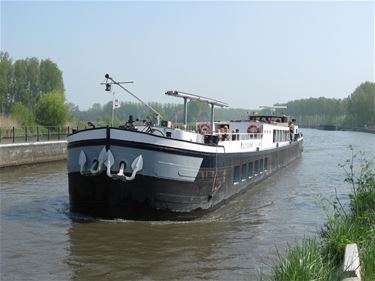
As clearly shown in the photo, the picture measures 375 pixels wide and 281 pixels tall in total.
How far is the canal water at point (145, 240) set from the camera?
893 centimetres

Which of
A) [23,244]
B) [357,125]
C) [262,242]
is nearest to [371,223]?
[262,242]

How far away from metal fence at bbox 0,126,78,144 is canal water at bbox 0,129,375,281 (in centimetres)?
1136

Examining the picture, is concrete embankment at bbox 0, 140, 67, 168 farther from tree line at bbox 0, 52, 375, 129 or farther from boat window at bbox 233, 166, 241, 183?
boat window at bbox 233, 166, 241, 183

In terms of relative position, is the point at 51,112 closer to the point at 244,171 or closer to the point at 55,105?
the point at 55,105

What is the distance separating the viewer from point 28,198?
16297 mm

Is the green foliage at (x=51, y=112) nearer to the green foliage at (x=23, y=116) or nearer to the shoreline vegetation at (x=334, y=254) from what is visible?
the green foliage at (x=23, y=116)

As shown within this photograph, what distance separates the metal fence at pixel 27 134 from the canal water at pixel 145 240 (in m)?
11.4

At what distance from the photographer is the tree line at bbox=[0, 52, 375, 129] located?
103 feet

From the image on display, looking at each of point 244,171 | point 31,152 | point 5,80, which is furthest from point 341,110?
point 244,171

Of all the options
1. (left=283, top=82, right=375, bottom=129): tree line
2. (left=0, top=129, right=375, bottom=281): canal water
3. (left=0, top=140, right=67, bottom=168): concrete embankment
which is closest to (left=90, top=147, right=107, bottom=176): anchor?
(left=0, top=129, right=375, bottom=281): canal water

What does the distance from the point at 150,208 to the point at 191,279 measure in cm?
392

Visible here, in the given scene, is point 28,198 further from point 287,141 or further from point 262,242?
point 287,141

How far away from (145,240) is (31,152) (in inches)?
714

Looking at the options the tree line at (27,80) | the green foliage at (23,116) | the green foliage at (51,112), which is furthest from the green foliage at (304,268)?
the tree line at (27,80)
